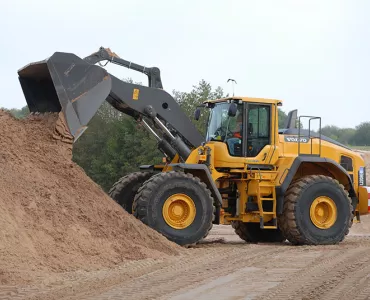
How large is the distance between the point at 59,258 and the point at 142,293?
82.4 inches

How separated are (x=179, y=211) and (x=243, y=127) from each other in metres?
2.33

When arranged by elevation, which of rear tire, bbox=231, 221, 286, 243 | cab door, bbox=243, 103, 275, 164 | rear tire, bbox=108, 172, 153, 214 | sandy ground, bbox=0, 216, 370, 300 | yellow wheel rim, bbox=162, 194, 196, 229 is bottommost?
sandy ground, bbox=0, 216, 370, 300

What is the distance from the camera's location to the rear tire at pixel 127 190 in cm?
1546

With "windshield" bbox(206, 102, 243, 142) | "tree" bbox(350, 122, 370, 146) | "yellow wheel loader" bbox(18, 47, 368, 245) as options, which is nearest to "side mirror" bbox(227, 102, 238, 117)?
"yellow wheel loader" bbox(18, 47, 368, 245)

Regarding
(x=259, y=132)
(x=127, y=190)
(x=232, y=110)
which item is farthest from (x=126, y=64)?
(x=259, y=132)

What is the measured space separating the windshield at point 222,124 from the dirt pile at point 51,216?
311 cm

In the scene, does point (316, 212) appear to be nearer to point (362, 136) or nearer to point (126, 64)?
point (126, 64)

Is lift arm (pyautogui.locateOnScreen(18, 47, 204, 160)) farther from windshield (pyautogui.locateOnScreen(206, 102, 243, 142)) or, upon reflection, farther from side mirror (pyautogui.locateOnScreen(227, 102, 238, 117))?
side mirror (pyautogui.locateOnScreen(227, 102, 238, 117))

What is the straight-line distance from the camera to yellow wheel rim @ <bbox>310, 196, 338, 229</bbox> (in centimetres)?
1498

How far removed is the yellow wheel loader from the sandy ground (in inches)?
65.5

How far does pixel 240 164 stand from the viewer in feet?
48.8

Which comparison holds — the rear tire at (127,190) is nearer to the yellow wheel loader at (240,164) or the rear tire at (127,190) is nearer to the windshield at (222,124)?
the yellow wheel loader at (240,164)

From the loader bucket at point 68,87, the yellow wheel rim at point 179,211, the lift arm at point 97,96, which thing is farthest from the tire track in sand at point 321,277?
the loader bucket at point 68,87

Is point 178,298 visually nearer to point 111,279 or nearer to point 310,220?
point 111,279
